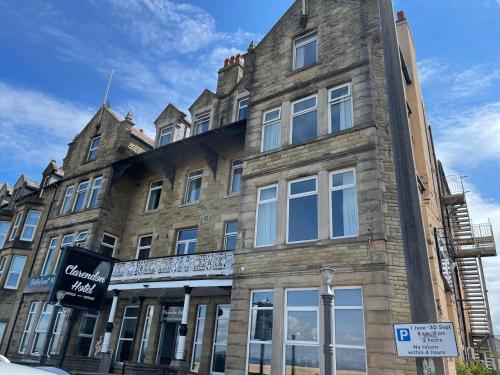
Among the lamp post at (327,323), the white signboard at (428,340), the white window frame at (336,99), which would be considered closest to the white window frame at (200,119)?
the white window frame at (336,99)

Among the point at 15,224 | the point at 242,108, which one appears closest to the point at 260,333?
the point at 242,108

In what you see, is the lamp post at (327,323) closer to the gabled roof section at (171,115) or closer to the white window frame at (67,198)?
the gabled roof section at (171,115)

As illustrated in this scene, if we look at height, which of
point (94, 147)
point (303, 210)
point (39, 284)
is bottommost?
point (39, 284)

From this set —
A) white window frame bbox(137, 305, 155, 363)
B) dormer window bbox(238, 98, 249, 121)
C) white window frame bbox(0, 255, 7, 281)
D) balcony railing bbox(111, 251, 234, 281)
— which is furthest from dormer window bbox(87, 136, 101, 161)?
white window frame bbox(137, 305, 155, 363)

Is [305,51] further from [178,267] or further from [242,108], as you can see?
[178,267]

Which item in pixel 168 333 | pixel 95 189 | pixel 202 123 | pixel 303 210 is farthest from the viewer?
pixel 95 189

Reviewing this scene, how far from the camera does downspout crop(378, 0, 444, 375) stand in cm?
559

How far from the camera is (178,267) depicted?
15594mm

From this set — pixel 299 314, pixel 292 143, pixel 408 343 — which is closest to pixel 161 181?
pixel 292 143

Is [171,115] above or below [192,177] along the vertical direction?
above

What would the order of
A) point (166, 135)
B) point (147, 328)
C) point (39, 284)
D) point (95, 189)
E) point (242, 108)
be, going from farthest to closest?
1. point (166, 135)
2. point (95, 189)
3. point (39, 284)
4. point (242, 108)
5. point (147, 328)

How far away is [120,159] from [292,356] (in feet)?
52.1

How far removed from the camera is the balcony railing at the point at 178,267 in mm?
14195

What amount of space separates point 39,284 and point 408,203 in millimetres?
21273
